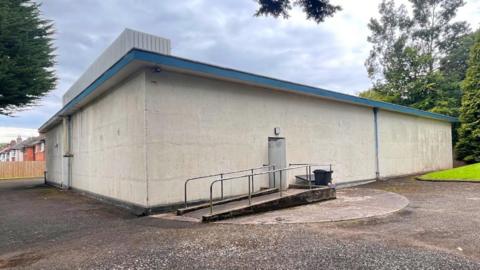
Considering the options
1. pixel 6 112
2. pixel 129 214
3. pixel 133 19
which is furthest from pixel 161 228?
pixel 6 112

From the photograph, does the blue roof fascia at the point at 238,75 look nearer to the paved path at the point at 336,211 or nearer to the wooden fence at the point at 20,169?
the paved path at the point at 336,211

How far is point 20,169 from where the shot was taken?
30.4 meters

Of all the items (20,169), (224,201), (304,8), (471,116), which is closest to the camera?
(304,8)

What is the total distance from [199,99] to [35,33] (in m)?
14.2

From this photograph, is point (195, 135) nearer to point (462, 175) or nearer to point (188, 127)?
point (188, 127)

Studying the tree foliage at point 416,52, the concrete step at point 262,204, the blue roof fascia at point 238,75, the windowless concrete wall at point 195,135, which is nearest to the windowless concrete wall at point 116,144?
the windowless concrete wall at point 195,135

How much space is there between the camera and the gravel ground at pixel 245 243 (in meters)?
4.39

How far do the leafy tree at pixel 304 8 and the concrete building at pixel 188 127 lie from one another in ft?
11.5

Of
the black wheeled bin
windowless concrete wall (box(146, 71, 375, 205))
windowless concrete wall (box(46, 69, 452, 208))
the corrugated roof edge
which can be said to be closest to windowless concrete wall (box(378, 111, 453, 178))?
windowless concrete wall (box(46, 69, 452, 208))

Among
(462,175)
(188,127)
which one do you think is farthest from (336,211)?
(462,175)

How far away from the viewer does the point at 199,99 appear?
9.09 meters

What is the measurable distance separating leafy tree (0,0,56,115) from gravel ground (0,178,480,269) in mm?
10868

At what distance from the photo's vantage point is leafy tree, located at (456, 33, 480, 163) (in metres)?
22.6

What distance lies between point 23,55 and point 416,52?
30749 mm
